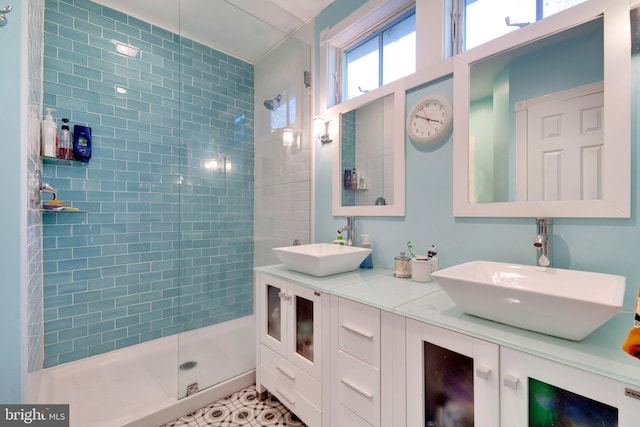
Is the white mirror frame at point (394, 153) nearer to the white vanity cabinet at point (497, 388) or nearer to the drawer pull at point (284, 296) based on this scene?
the drawer pull at point (284, 296)

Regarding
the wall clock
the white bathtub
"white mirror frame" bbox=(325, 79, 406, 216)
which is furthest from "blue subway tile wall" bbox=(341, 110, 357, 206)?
the white bathtub

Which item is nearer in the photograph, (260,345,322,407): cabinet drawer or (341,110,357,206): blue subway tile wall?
(260,345,322,407): cabinet drawer

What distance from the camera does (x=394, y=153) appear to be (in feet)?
5.67

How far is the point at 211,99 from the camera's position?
7.84ft

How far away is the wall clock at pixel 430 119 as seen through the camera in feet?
4.86

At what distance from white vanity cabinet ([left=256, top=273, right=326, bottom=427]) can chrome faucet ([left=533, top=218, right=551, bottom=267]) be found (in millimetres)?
927

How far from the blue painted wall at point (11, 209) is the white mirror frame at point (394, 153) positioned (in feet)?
Result: 5.33

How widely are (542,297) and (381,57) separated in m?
1.80

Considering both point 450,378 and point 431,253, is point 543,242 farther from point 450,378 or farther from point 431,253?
point 450,378

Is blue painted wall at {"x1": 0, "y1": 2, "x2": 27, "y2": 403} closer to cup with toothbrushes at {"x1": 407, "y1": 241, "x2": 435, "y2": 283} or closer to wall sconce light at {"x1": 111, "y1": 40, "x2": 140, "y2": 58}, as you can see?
wall sconce light at {"x1": 111, "y1": 40, "x2": 140, "y2": 58}

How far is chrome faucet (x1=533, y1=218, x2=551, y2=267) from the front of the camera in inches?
43.6

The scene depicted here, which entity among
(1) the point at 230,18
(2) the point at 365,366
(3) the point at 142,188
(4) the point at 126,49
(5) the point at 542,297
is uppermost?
(1) the point at 230,18

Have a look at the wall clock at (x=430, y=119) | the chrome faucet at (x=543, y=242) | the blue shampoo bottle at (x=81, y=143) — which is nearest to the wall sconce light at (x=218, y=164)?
the blue shampoo bottle at (x=81, y=143)

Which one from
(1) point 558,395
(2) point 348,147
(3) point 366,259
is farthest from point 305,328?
(2) point 348,147
